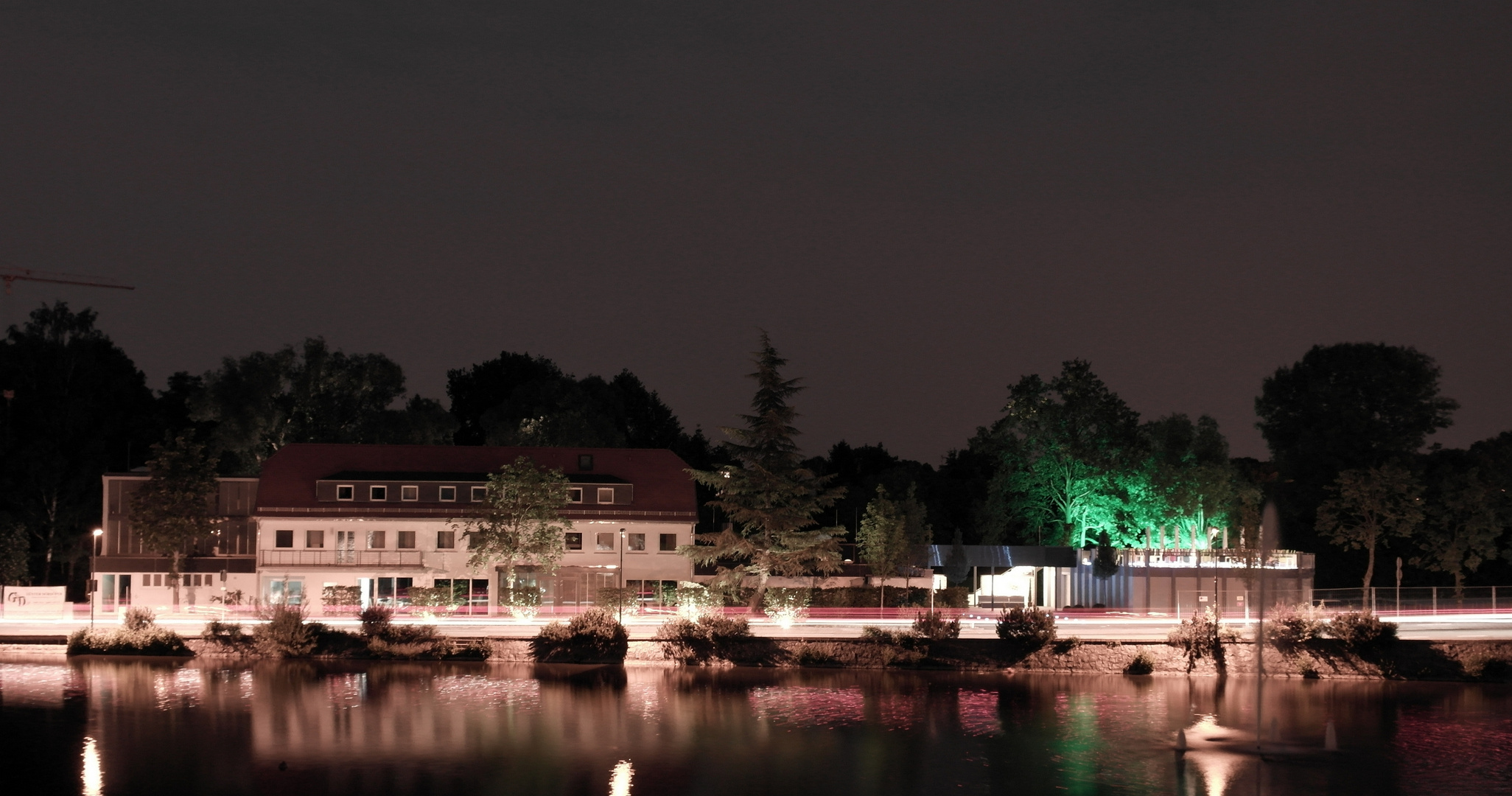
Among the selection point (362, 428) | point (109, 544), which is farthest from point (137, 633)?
point (362, 428)

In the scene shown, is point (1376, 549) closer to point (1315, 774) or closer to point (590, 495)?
point (590, 495)

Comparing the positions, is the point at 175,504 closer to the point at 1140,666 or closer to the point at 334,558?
the point at 334,558

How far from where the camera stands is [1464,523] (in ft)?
216

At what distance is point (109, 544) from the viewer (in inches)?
2576

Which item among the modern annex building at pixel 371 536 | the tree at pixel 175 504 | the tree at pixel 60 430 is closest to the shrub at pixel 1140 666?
the modern annex building at pixel 371 536

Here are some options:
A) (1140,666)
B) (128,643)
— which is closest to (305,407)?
(128,643)

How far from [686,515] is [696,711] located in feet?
98.5

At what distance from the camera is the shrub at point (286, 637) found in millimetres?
46500

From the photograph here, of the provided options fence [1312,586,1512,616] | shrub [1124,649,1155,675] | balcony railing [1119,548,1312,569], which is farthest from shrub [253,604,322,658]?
fence [1312,586,1512,616]

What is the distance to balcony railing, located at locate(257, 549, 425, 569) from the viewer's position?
62938 millimetres

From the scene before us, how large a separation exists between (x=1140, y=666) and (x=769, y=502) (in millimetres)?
18762

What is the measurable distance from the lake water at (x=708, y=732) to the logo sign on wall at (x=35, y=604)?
417 inches

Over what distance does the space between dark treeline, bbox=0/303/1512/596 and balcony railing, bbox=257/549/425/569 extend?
20.9ft

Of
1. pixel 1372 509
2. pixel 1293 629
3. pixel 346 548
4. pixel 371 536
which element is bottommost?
pixel 1293 629
